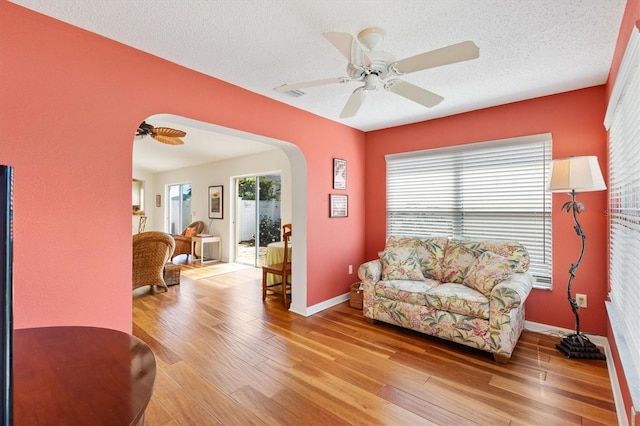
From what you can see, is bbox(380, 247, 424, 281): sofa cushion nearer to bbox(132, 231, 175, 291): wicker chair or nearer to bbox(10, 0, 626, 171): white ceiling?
bbox(10, 0, 626, 171): white ceiling

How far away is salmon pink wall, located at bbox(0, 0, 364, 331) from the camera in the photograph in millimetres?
1765

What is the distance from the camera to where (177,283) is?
16.5 ft

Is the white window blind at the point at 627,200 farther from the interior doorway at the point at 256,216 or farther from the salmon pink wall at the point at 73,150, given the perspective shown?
the interior doorway at the point at 256,216

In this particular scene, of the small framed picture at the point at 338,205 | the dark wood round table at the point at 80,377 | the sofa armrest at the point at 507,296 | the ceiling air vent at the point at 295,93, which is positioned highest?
the ceiling air vent at the point at 295,93

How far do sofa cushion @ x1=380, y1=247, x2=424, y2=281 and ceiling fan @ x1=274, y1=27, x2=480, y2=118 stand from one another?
1787mm

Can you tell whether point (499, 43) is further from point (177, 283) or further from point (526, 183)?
point (177, 283)

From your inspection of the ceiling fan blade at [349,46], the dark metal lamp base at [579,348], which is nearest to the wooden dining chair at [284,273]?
the ceiling fan blade at [349,46]

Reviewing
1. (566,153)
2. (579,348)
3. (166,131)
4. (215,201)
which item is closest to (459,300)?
(579,348)

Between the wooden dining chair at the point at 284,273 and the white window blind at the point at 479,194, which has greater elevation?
the white window blind at the point at 479,194

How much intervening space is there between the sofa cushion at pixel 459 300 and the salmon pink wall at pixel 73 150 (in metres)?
2.52

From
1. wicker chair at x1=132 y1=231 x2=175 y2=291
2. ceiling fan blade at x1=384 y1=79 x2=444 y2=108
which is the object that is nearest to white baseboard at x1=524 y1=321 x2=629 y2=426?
ceiling fan blade at x1=384 y1=79 x2=444 y2=108

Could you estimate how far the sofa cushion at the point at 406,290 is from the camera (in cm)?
293

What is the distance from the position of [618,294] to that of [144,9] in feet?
11.8

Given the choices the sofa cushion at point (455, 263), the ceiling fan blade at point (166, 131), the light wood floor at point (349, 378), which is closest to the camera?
the light wood floor at point (349, 378)
